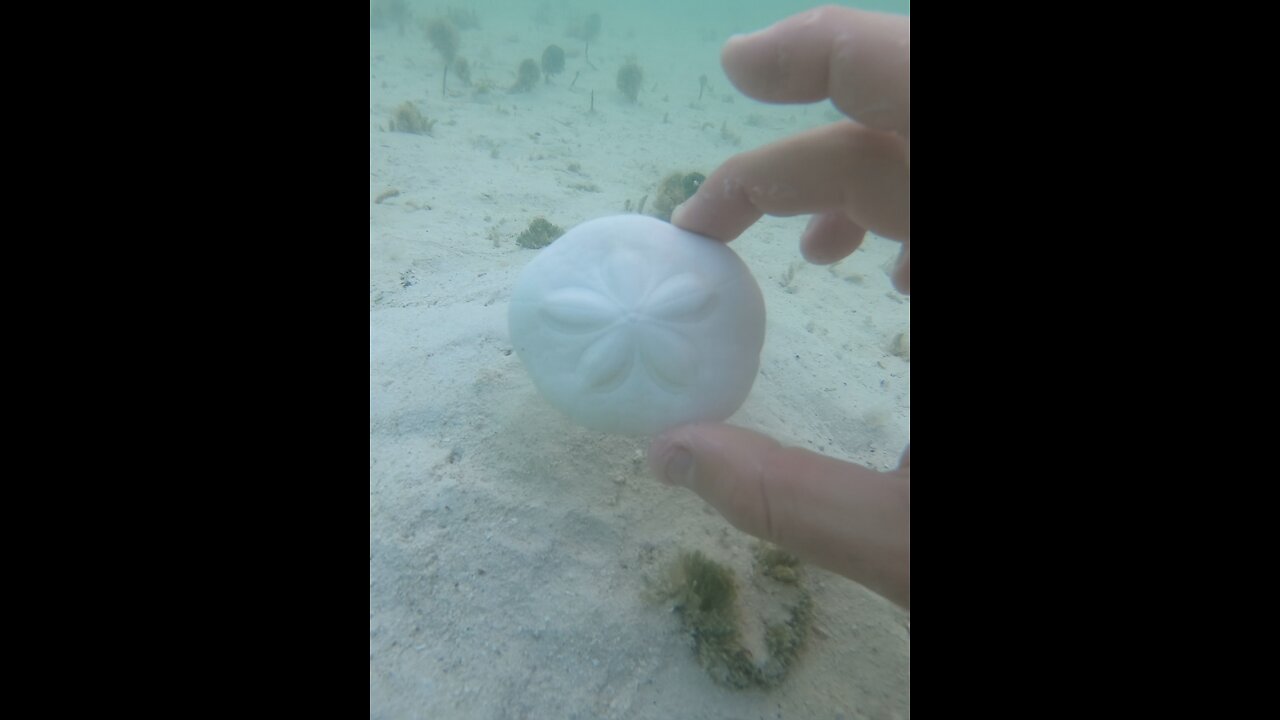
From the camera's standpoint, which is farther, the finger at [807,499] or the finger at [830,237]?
the finger at [830,237]

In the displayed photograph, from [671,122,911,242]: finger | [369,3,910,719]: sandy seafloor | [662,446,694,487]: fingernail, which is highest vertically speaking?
[671,122,911,242]: finger

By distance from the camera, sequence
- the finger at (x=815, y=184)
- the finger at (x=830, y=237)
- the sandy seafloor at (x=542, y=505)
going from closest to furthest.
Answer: the sandy seafloor at (x=542, y=505) → the finger at (x=815, y=184) → the finger at (x=830, y=237)

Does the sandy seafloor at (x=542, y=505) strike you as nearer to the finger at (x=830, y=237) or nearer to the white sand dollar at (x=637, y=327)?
the white sand dollar at (x=637, y=327)

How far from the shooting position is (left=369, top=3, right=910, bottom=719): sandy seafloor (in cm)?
169

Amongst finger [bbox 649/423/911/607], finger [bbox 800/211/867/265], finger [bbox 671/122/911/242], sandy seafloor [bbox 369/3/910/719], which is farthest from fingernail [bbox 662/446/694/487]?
finger [bbox 800/211/867/265]

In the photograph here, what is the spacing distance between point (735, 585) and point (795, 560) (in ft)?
0.83

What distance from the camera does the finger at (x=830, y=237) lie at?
8.00ft

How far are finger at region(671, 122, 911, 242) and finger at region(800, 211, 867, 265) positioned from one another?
0.30 metres

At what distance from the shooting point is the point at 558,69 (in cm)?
1148

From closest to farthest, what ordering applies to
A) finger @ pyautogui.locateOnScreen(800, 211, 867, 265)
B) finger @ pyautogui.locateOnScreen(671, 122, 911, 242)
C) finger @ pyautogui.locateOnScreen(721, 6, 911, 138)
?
1. finger @ pyautogui.locateOnScreen(721, 6, 911, 138)
2. finger @ pyautogui.locateOnScreen(671, 122, 911, 242)
3. finger @ pyautogui.locateOnScreen(800, 211, 867, 265)

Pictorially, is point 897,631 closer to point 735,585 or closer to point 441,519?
point 735,585

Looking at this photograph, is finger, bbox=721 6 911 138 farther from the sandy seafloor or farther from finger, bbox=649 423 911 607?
the sandy seafloor

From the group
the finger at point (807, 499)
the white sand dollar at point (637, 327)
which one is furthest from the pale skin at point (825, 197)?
the white sand dollar at point (637, 327)
